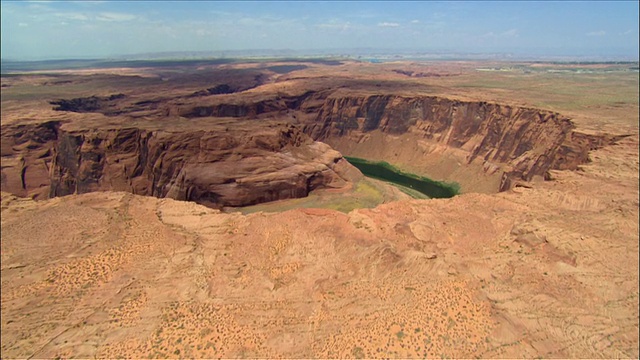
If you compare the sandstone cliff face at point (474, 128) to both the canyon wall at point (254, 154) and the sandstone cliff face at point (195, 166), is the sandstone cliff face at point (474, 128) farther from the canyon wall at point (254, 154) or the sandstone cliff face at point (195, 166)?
the sandstone cliff face at point (195, 166)

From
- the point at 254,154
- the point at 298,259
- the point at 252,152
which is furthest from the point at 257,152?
the point at 298,259

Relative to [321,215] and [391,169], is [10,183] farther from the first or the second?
[391,169]

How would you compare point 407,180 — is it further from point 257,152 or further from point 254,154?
point 254,154

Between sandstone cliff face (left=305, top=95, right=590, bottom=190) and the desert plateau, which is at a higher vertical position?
sandstone cliff face (left=305, top=95, right=590, bottom=190)

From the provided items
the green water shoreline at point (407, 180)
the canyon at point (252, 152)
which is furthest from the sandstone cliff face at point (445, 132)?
the green water shoreline at point (407, 180)

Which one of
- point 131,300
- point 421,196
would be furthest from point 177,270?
point 421,196

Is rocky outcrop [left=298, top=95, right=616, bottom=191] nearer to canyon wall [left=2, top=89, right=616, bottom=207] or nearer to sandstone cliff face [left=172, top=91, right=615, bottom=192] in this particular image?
sandstone cliff face [left=172, top=91, right=615, bottom=192]

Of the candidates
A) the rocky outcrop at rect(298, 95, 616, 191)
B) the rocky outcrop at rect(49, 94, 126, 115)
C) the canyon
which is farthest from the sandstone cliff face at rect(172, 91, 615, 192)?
the rocky outcrop at rect(49, 94, 126, 115)
